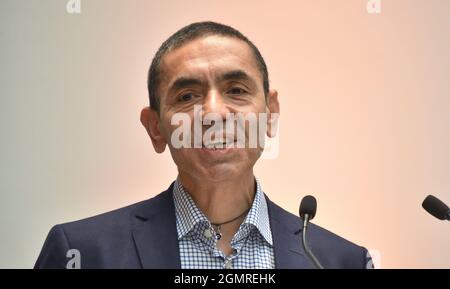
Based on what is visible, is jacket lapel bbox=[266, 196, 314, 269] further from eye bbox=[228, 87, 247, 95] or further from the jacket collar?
eye bbox=[228, 87, 247, 95]

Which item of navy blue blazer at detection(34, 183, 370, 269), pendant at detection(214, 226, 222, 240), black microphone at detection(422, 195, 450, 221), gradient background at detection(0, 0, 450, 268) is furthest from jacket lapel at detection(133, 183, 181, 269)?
black microphone at detection(422, 195, 450, 221)

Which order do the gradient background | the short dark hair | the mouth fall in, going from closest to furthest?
the mouth, the short dark hair, the gradient background

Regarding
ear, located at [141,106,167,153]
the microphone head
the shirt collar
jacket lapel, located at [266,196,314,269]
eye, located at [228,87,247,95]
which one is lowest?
jacket lapel, located at [266,196,314,269]

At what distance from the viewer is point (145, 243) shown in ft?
4.47

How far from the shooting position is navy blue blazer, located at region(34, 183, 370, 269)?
134 cm

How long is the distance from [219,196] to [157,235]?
0.18 meters

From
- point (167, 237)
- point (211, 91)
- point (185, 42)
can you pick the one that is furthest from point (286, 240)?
point (185, 42)

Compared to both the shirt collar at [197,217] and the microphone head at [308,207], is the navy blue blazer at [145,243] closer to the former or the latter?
the shirt collar at [197,217]

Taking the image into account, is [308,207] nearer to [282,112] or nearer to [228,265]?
[228,265]

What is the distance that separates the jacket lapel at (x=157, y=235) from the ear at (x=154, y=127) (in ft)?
0.44

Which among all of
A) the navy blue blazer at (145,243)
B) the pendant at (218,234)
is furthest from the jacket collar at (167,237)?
the pendant at (218,234)

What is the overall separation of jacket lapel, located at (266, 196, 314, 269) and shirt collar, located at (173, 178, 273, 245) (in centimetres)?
2

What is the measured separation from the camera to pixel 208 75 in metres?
1.40

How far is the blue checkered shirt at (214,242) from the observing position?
4.58 ft
